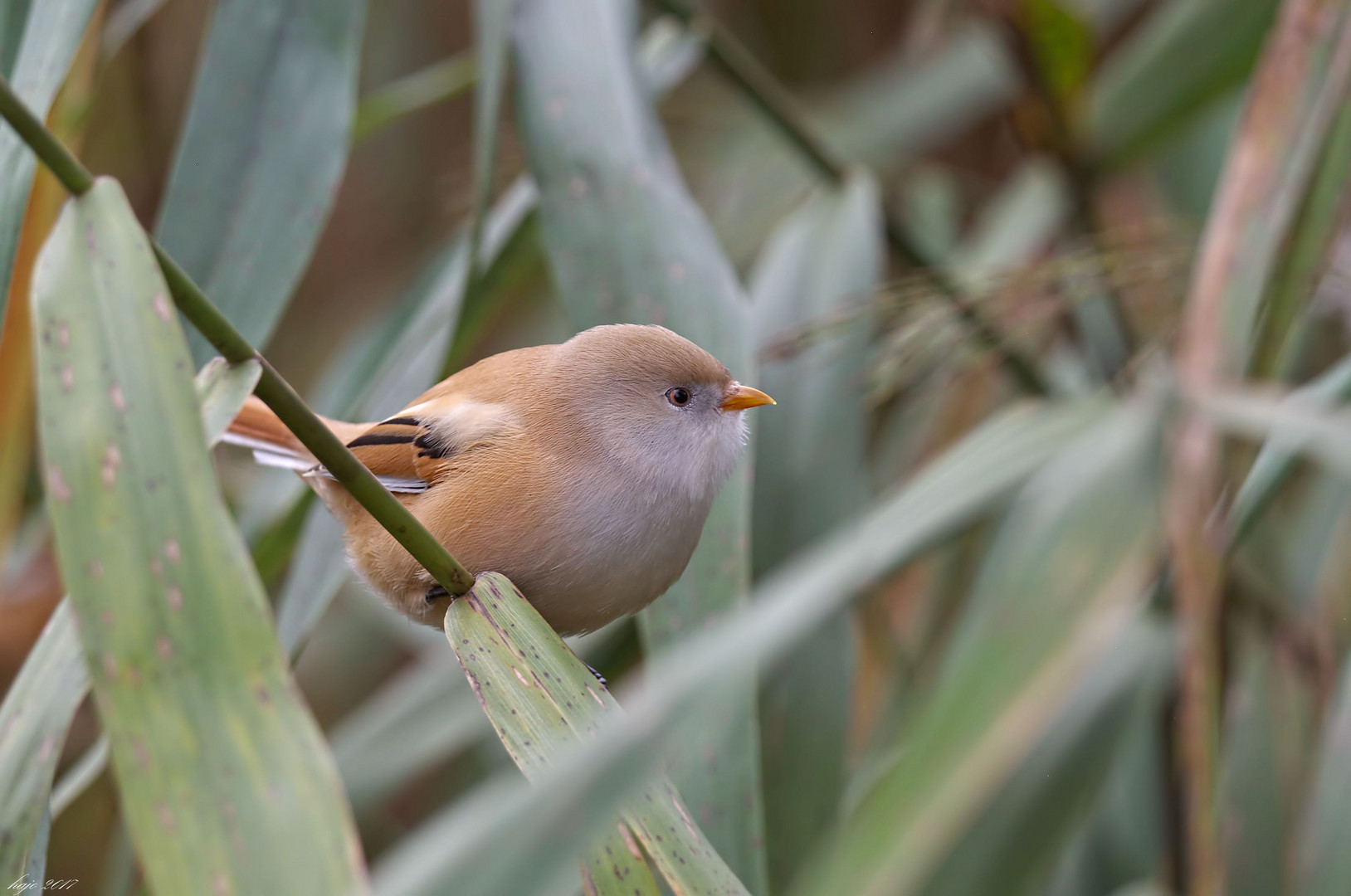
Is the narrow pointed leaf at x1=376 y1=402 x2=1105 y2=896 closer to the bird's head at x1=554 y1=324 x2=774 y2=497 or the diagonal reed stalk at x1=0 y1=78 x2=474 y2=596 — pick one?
the diagonal reed stalk at x1=0 y1=78 x2=474 y2=596

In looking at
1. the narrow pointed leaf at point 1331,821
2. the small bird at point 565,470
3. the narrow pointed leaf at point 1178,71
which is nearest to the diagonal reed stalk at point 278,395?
the small bird at point 565,470

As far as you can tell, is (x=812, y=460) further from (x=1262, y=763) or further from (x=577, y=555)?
(x=1262, y=763)

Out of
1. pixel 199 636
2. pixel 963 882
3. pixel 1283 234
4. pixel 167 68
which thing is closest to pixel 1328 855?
pixel 963 882

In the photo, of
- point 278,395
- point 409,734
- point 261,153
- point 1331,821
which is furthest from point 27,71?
point 1331,821

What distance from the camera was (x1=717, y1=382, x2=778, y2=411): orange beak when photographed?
4.96ft

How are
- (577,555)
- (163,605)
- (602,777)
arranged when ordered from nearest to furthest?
(602,777) → (163,605) → (577,555)

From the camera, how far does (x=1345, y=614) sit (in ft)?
8.38

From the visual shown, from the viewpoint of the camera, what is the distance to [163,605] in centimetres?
91

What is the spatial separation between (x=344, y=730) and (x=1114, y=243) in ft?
7.60

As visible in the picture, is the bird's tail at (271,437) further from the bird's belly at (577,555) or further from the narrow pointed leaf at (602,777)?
the narrow pointed leaf at (602,777)

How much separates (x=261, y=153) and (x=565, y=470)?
2.32 feet

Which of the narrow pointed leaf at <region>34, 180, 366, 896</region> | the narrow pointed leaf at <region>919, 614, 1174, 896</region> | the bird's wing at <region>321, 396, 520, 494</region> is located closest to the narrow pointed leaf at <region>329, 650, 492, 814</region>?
the bird's wing at <region>321, 396, 520, 494</region>

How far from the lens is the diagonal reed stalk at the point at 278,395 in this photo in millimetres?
1030

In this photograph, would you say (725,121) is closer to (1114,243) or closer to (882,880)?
(1114,243)
